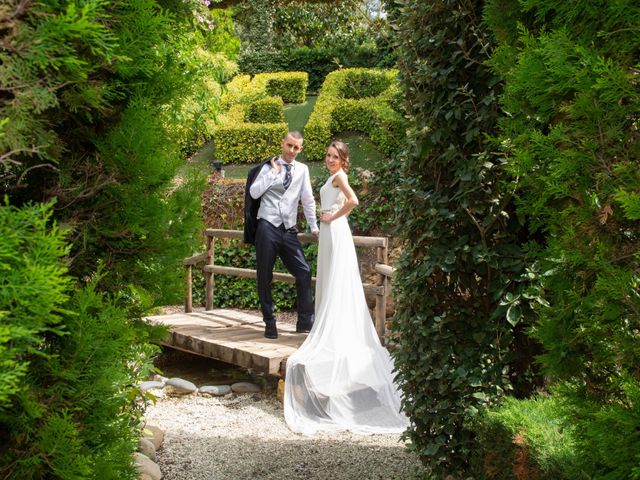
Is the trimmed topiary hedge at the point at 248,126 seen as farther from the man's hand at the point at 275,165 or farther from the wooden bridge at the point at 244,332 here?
the man's hand at the point at 275,165

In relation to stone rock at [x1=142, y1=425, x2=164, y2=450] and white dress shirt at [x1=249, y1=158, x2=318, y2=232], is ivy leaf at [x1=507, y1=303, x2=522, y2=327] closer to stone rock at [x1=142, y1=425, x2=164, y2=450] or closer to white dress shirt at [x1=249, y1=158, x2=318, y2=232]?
stone rock at [x1=142, y1=425, x2=164, y2=450]

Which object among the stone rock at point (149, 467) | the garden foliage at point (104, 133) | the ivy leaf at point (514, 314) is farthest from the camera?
the stone rock at point (149, 467)

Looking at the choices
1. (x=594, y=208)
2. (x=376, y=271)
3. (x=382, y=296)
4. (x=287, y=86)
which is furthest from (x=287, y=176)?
(x=287, y=86)

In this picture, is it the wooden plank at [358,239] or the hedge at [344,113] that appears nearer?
the wooden plank at [358,239]

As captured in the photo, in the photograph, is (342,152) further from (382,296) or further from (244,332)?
(244,332)

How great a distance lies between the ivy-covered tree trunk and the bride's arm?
298 centimetres

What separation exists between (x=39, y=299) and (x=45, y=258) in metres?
0.11

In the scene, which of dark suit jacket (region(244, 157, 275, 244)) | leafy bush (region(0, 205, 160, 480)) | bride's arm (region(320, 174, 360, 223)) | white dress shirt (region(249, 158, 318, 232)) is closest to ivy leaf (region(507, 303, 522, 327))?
leafy bush (region(0, 205, 160, 480))

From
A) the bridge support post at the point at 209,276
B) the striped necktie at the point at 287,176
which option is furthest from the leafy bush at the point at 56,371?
the bridge support post at the point at 209,276

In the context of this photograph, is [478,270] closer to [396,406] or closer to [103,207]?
[103,207]

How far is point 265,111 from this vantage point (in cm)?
1756

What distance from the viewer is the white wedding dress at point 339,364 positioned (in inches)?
241

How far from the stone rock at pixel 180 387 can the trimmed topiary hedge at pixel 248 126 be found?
9730mm

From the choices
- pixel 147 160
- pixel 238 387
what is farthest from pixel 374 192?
pixel 147 160
